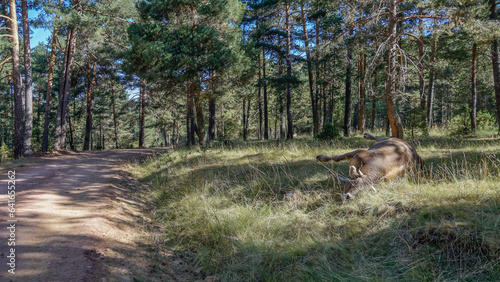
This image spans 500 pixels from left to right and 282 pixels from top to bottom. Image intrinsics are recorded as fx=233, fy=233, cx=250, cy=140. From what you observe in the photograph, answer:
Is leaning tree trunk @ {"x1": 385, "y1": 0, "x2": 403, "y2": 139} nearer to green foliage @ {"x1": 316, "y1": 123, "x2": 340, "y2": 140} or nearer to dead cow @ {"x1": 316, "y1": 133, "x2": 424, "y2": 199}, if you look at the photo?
dead cow @ {"x1": 316, "y1": 133, "x2": 424, "y2": 199}

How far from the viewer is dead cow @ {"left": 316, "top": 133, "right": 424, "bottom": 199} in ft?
12.1

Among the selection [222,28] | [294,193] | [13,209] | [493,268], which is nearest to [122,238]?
[13,209]

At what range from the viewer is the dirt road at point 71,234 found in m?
2.33

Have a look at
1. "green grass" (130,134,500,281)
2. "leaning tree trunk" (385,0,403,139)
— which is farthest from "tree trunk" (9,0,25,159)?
"leaning tree trunk" (385,0,403,139)

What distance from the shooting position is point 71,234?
10.2ft

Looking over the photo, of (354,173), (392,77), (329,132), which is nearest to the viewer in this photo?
(354,173)

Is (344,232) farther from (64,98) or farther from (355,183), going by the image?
(64,98)

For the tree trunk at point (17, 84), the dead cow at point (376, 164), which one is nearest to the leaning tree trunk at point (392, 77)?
the dead cow at point (376, 164)

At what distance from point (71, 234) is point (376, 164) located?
15.4 ft

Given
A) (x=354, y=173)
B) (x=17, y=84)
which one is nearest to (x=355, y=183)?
(x=354, y=173)

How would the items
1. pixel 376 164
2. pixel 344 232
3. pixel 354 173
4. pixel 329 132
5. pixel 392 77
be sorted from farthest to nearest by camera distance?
pixel 329 132 → pixel 392 77 → pixel 376 164 → pixel 354 173 → pixel 344 232

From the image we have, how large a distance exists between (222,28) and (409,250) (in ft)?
44.7

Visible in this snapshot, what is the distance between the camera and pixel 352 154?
431cm

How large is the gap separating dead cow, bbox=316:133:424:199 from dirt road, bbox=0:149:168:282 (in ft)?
10.3
